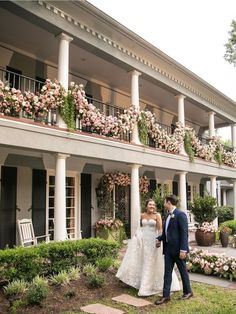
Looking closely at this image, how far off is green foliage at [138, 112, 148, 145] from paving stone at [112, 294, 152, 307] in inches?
243

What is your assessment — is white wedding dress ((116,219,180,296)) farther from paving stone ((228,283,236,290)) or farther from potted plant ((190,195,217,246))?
potted plant ((190,195,217,246))

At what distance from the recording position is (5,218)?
32.2 feet

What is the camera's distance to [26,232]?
997 cm

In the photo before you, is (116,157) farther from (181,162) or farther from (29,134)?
(181,162)

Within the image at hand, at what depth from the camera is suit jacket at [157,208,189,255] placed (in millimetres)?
5758

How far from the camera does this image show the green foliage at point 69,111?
8.76m

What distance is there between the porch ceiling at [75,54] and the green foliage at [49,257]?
513 cm

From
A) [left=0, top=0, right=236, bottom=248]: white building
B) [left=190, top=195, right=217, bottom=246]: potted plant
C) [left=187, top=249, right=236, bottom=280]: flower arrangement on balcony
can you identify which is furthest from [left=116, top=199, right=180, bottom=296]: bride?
[left=190, top=195, right=217, bottom=246]: potted plant

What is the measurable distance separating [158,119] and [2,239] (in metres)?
10.0

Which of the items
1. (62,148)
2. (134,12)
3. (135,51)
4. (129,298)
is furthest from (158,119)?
(129,298)

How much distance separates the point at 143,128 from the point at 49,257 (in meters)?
5.73

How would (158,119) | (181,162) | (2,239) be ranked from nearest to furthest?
(2,239) → (181,162) → (158,119)

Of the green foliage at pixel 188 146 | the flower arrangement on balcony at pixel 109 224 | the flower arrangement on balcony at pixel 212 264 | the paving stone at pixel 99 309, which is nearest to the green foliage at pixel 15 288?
the paving stone at pixel 99 309

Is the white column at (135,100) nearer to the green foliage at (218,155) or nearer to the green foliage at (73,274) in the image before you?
the green foliage at (73,274)
